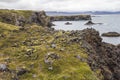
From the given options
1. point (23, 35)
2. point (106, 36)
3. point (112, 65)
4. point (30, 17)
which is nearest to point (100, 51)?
point (112, 65)

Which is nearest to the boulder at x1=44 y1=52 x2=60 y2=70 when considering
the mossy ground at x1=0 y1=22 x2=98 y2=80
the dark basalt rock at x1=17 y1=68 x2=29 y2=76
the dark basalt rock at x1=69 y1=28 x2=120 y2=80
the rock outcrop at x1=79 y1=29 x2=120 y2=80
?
the mossy ground at x1=0 y1=22 x2=98 y2=80

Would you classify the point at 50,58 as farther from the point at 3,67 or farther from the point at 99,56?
the point at 99,56

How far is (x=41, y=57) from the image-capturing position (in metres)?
45.0

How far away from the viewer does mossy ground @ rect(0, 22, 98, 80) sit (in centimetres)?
3953

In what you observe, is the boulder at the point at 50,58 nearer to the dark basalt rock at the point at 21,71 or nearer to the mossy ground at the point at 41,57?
the mossy ground at the point at 41,57

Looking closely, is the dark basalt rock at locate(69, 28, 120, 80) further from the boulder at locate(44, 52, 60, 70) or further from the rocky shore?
the boulder at locate(44, 52, 60, 70)

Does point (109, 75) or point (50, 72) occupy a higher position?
point (50, 72)

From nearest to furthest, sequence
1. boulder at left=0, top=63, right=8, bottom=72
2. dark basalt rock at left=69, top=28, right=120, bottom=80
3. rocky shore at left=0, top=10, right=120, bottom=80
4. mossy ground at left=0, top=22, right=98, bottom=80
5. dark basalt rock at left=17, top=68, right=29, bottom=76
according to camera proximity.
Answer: mossy ground at left=0, top=22, right=98, bottom=80 < rocky shore at left=0, top=10, right=120, bottom=80 < dark basalt rock at left=17, top=68, right=29, bottom=76 < boulder at left=0, top=63, right=8, bottom=72 < dark basalt rock at left=69, top=28, right=120, bottom=80

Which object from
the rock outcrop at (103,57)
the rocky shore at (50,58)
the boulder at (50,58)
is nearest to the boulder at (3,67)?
the rocky shore at (50,58)

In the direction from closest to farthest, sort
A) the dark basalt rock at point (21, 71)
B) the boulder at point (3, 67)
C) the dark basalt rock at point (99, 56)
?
the dark basalt rock at point (21, 71), the boulder at point (3, 67), the dark basalt rock at point (99, 56)

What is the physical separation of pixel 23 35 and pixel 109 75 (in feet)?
73.4

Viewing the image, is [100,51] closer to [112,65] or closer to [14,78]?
[112,65]

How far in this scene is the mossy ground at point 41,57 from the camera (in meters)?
39.5

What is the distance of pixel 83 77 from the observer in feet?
128
